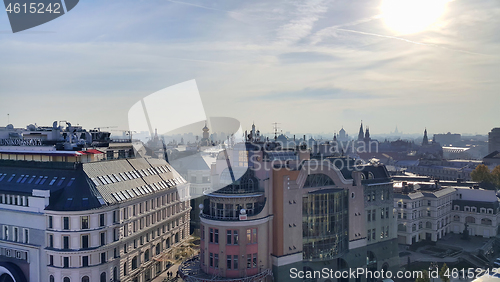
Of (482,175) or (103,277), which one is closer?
(103,277)

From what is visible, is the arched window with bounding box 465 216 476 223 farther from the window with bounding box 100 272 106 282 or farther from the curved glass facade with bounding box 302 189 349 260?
the window with bounding box 100 272 106 282

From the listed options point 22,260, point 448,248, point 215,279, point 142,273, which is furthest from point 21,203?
point 448,248

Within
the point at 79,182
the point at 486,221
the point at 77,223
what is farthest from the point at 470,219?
the point at 79,182

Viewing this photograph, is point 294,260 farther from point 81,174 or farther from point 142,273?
point 81,174

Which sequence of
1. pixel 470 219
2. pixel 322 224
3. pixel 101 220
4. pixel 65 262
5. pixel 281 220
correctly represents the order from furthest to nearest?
pixel 470 219 → pixel 322 224 → pixel 281 220 → pixel 101 220 → pixel 65 262

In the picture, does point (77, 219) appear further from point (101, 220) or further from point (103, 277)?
point (103, 277)

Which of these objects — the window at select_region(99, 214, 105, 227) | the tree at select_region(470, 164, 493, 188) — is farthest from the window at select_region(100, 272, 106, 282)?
the tree at select_region(470, 164, 493, 188)

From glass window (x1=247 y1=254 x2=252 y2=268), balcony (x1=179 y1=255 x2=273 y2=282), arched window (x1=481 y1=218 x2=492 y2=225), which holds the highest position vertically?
glass window (x1=247 y1=254 x2=252 y2=268)
